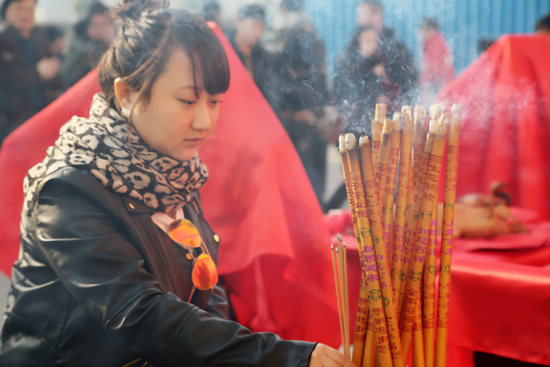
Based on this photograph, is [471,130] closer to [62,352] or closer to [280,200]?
[280,200]

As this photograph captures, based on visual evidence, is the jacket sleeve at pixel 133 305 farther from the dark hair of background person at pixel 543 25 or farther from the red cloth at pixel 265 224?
Answer: the dark hair of background person at pixel 543 25

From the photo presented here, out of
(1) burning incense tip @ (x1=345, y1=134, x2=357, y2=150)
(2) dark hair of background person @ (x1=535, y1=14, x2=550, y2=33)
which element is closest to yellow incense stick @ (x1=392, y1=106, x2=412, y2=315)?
(1) burning incense tip @ (x1=345, y1=134, x2=357, y2=150)

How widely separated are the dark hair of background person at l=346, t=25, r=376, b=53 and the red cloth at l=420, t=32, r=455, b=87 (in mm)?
285

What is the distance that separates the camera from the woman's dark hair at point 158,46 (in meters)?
0.85

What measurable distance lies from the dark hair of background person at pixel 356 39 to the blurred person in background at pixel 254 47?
0.20 m

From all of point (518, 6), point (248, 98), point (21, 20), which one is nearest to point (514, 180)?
point (518, 6)

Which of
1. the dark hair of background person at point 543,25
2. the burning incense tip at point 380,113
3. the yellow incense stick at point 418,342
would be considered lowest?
the yellow incense stick at point 418,342

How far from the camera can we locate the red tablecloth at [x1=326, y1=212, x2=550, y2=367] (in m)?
1.21

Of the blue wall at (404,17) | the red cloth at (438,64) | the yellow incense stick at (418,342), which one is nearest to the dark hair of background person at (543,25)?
the red cloth at (438,64)

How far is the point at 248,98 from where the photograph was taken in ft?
4.35

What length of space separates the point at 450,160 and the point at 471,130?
5.17 ft

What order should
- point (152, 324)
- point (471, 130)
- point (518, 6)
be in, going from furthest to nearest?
point (518, 6)
point (471, 130)
point (152, 324)

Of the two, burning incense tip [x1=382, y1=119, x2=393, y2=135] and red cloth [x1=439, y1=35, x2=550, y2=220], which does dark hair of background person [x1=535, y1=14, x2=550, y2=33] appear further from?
burning incense tip [x1=382, y1=119, x2=393, y2=135]

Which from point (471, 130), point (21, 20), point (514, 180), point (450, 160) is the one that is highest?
point (21, 20)
